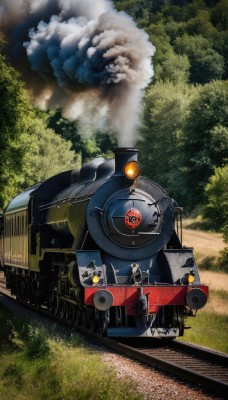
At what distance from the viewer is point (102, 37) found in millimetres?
16359

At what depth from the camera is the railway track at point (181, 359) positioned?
34.1 feet

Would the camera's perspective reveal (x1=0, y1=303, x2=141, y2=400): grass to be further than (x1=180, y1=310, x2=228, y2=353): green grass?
No

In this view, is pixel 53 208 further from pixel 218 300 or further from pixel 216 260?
pixel 216 260

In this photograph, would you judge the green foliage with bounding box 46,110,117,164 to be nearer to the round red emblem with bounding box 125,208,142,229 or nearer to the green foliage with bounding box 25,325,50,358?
the round red emblem with bounding box 125,208,142,229

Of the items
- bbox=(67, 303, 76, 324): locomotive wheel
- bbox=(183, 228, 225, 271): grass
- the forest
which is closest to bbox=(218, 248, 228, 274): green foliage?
bbox=(183, 228, 225, 271): grass

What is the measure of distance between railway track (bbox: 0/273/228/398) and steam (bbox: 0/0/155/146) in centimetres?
475

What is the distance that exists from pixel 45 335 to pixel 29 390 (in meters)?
3.06

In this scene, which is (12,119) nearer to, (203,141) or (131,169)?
(131,169)

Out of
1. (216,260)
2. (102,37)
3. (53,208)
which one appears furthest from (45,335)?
(216,260)

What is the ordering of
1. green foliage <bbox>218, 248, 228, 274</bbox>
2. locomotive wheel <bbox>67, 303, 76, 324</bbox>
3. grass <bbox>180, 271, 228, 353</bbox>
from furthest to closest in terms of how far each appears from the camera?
green foliage <bbox>218, 248, 228, 274</bbox>, locomotive wheel <bbox>67, 303, 76, 324</bbox>, grass <bbox>180, 271, 228, 353</bbox>

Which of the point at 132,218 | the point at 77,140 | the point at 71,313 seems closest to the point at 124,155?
the point at 132,218

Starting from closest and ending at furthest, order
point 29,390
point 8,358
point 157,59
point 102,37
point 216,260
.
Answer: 1. point 29,390
2. point 8,358
3. point 102,37
4. point 216,260
5. point 157,59

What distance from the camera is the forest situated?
26.8 meters

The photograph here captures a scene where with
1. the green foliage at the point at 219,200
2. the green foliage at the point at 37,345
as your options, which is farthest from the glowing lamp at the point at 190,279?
the green foliage at the point at 219,200
